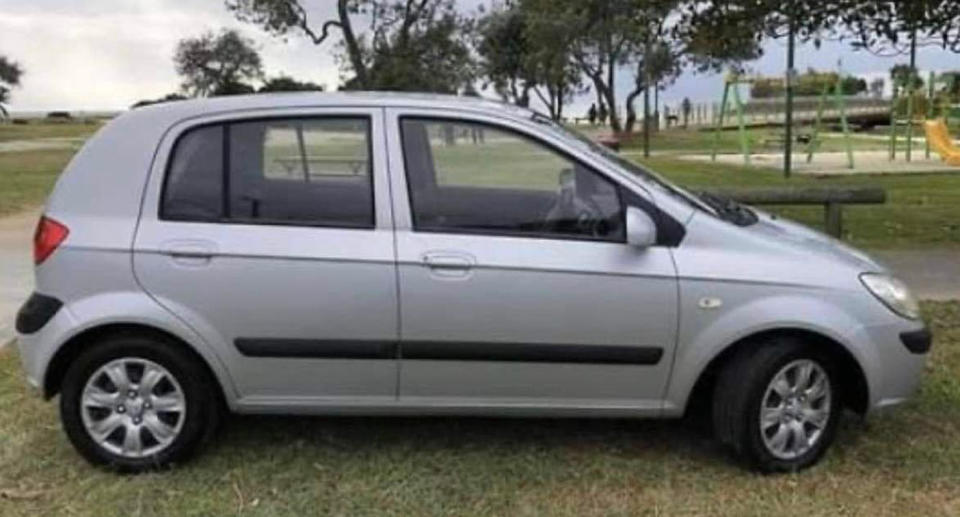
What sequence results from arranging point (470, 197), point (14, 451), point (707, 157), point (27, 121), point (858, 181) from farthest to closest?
1. point (27, 121)
2. point (707, 157)
3. point (858, 181)
4. point (14, 451)
5. point (470, 197)

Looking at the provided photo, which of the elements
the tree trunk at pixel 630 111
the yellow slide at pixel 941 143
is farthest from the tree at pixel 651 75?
the yellow slide at pixel 941 143

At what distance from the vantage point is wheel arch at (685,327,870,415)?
14.4ft

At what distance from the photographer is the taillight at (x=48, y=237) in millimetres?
4328

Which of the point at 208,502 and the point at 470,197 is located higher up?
the point at 470,197

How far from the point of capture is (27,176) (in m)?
21.2

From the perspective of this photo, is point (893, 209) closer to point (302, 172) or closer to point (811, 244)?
point (811, 244)

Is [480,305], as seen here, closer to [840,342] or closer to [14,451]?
[840,342]

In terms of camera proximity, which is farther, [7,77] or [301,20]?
[7,77]

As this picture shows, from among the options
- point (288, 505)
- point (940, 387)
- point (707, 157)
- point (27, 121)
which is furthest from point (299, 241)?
point (27, 121)

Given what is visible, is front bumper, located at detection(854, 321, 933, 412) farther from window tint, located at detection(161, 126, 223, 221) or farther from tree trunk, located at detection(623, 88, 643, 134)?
tree trunk, located at detection(623, 88, 643, 134)

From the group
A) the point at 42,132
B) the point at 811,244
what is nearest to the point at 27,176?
the point at 811,244

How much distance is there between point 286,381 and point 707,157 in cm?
2542

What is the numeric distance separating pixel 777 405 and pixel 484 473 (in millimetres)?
1251

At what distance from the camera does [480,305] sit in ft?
14.0
